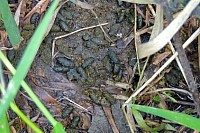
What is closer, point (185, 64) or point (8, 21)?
point (185, 64)

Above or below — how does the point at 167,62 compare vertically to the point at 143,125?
above

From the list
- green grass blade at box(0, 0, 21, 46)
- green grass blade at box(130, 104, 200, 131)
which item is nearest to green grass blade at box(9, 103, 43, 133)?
green grass blade at box(130, 104, 200, 131)

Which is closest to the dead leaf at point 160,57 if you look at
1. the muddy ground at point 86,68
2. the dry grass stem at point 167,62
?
the muddy ground at point 86,68

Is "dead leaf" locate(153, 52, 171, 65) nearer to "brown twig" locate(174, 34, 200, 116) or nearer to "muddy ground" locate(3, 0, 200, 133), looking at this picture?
"muddy ground" locate(3, 0, 200, 133)

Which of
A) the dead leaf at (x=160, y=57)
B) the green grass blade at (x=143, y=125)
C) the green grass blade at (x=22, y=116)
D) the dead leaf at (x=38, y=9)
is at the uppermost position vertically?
the dead leaf at (x=38, y=9)

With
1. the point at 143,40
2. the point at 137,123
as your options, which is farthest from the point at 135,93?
the point at 143,40

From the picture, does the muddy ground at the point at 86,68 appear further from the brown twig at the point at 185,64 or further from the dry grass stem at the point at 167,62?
the brown twig at the point at 185,64

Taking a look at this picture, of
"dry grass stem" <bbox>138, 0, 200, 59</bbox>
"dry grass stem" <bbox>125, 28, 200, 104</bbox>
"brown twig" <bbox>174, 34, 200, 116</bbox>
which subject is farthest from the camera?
"dry grass stem" <bbox>125, 28, 200, 104</bbox>

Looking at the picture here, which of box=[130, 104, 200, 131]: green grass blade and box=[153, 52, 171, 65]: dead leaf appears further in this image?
box=[153, 52, 171, 65]: dead leaf

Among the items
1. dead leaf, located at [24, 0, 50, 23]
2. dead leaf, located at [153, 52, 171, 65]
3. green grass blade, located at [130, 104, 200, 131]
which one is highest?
dead leaf, located at [24, 0, 50, 23]

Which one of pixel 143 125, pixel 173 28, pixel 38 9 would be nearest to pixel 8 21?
pixel 38 9

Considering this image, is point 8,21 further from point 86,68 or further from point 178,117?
point 178,117

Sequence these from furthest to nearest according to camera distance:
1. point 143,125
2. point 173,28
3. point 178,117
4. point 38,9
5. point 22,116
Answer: point 38,9, point 143,125, point 178,117, point 173,28, point 22,116

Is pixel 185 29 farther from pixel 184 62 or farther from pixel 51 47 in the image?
pixel 51 47
